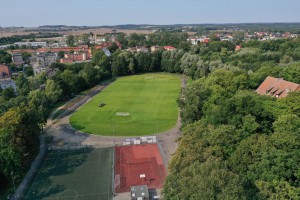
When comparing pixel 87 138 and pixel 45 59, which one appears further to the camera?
pixel 45 59

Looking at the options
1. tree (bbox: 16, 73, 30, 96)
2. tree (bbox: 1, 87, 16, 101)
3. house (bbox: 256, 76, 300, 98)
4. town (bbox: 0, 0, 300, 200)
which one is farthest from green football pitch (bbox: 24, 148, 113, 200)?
house (bbox: 256, 76, 300, 98)

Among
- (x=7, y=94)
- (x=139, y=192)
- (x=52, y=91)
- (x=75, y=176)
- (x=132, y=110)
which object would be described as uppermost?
(x=7, y=94)

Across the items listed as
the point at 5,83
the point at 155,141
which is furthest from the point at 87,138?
the point at 5,83

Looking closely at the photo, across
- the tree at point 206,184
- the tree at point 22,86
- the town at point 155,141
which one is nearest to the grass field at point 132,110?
the town at point 155,141

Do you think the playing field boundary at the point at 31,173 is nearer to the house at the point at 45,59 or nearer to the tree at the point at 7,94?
the tree at the point at 7,94

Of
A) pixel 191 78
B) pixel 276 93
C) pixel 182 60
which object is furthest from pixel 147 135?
pixel 182 60

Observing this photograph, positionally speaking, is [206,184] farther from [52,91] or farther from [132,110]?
[52,91]
